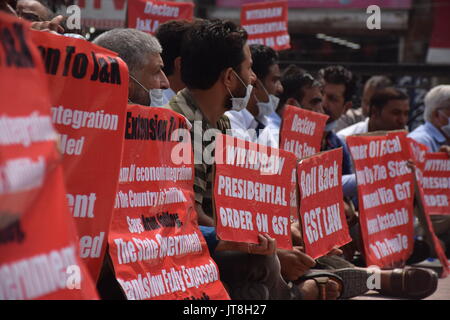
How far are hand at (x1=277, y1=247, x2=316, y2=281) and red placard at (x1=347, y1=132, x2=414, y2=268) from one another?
1653 millimetres

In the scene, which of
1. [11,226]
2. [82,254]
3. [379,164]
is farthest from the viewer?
[379,164]

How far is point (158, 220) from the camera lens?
385 cm

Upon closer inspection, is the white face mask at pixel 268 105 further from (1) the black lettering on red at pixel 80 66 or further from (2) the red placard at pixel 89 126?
(1) the black lettering on red at pixel 80 66

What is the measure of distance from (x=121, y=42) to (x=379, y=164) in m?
2.67

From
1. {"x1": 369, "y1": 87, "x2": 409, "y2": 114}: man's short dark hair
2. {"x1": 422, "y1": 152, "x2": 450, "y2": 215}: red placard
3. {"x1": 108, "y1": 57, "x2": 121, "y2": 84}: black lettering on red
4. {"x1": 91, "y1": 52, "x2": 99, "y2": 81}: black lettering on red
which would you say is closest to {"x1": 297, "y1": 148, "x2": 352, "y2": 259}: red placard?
{"x1": 108, "y1": 57, "x2": 121, "y2": 84}: black lettering on red

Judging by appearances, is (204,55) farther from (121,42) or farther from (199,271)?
(199,271)

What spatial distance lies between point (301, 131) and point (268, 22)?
4167 millimetres

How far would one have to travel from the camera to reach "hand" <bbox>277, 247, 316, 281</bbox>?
4520mm

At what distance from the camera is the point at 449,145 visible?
334 inches

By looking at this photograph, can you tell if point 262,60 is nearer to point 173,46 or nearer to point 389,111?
point 173,46

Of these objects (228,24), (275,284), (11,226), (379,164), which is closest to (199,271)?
(275,284)

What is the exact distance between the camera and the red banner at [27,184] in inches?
86.5

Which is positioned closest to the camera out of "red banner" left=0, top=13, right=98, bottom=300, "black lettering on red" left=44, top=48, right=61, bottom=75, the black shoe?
"red banner" left=0, top=13, right=98, bottom=300

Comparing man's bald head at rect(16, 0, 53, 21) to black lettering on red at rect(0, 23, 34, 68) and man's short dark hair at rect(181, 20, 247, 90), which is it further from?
black lettering on red at rect(0, 23, 34, 68)
